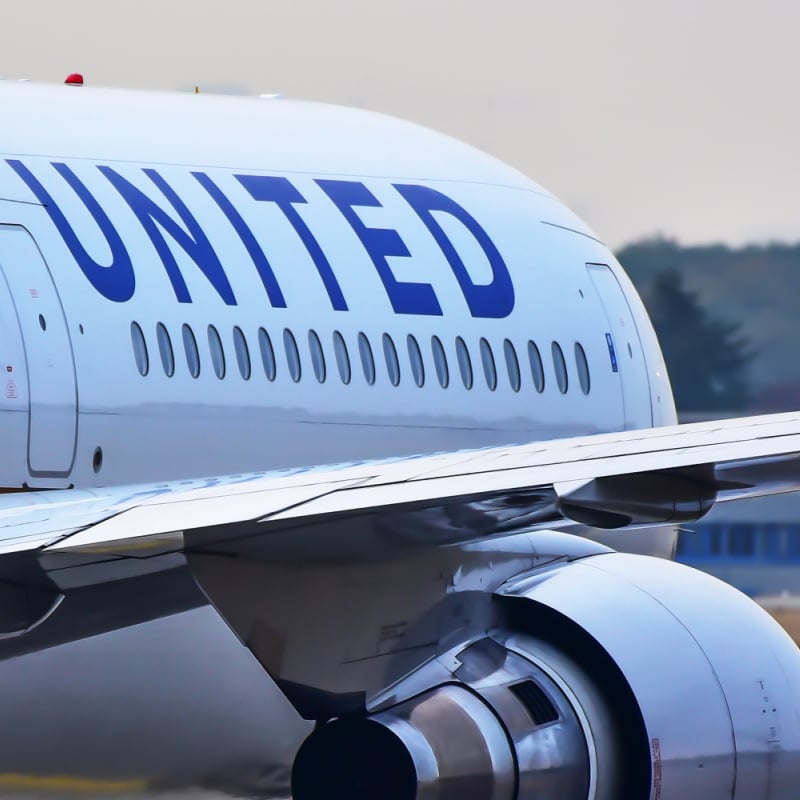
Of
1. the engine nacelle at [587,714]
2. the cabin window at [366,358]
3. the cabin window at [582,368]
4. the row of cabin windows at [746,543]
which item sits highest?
the cabin window at [366,358]

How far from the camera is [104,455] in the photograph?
9.99m

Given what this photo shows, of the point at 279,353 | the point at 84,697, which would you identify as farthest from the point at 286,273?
the point at 84,697

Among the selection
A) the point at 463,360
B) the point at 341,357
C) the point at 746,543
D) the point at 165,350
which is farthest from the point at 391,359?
the point at 746,543

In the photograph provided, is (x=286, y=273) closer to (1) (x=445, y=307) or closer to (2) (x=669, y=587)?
(1) (x=445, y=307)

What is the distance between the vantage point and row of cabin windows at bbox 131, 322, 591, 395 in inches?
414

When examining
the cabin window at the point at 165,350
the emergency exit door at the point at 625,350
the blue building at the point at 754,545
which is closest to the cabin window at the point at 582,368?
the emergency exit door at the point at 625,350

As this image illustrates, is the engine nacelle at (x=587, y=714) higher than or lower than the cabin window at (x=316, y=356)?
lower

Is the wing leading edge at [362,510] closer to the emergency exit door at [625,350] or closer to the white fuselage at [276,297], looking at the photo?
the white fuselage at [276,297]

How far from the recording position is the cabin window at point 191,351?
1062cm

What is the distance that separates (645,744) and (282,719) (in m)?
1.67

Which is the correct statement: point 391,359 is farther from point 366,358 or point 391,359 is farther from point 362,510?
point 362,510

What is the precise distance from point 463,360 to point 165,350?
7.40 ft

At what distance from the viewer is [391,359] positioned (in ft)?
38.8

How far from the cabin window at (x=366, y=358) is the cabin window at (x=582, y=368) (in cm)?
181
